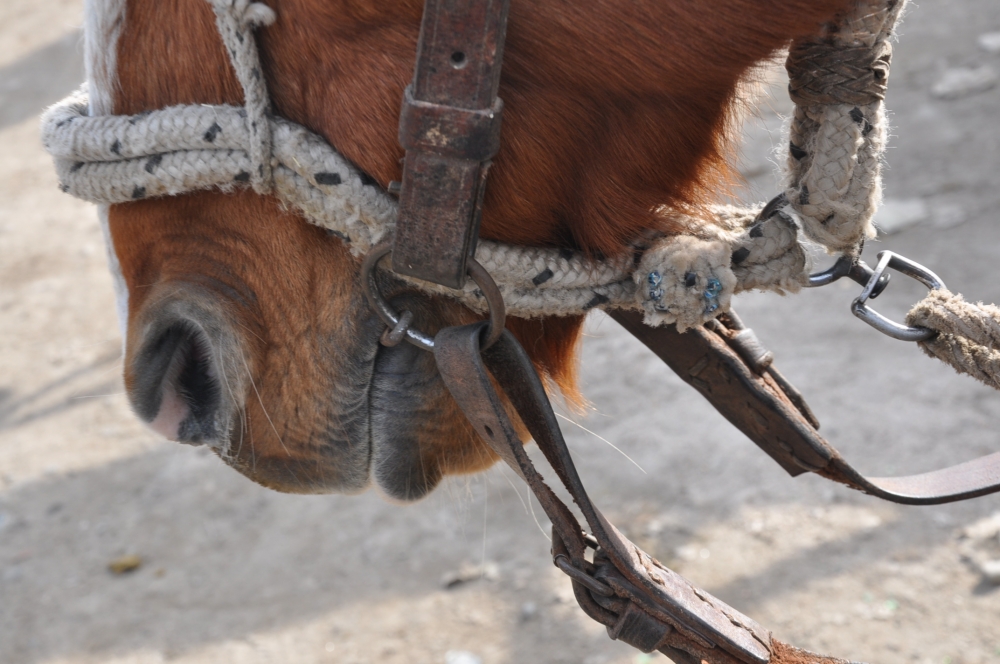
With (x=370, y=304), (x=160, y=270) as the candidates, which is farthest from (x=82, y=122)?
(x=370, y=304)

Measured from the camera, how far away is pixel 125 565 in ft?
8.04

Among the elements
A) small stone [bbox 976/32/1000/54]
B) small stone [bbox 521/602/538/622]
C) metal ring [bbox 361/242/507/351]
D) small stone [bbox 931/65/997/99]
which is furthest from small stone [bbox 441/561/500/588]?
small stone [bbox 976/32/1000/54]

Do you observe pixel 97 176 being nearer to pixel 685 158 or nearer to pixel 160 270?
pixel 160 270

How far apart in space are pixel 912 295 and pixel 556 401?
7.10ft

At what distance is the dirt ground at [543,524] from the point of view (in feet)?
6.71

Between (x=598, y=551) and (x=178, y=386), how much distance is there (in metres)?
0.54

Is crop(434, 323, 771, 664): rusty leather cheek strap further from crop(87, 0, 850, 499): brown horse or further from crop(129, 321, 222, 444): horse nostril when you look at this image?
crop(129, 321, 222, 444): horse nostril

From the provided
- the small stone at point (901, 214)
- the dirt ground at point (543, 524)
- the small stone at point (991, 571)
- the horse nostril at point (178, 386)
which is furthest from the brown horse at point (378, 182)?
the small stone at point (901, 214)

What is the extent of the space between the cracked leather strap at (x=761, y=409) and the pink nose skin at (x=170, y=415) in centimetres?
56

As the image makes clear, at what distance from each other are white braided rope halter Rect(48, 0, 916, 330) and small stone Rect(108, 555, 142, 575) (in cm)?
185

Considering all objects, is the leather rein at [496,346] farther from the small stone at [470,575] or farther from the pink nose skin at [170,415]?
the small stone at [470,575]

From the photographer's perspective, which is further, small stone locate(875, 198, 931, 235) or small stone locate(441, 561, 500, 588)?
small stone locate(875, 198, 931, 235)

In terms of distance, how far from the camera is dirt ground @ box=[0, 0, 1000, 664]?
2.04 metres

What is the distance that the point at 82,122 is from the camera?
943 millimetres
